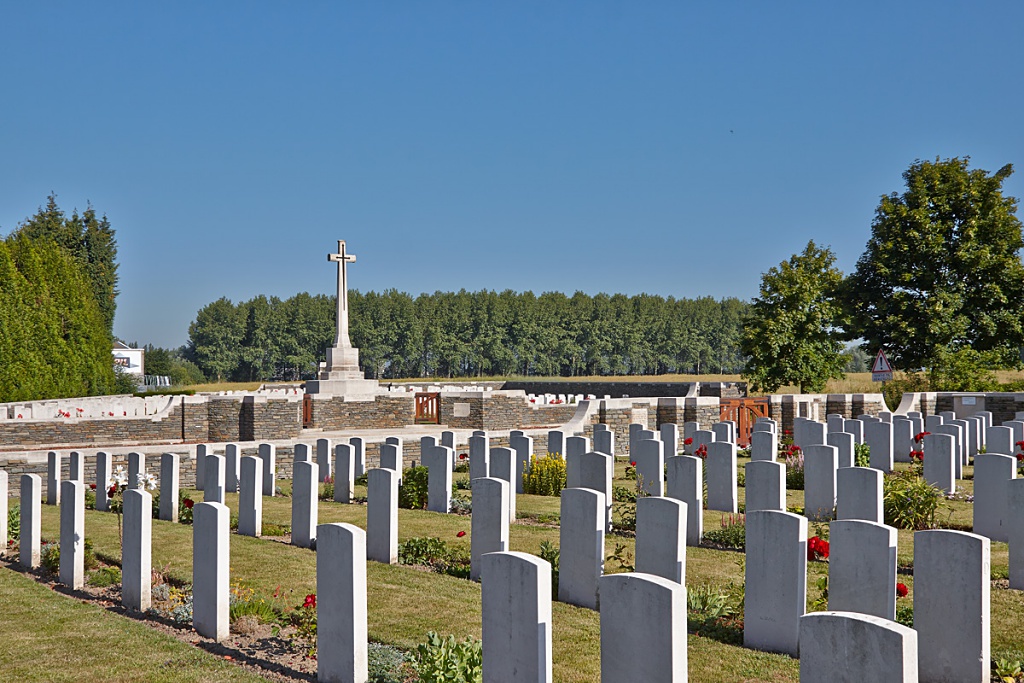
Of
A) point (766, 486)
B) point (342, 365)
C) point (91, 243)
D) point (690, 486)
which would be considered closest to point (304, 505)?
point (690, 486)

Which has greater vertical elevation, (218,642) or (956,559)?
(956,559)

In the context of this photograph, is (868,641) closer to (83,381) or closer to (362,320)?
(83,381)

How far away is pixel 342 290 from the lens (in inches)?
1168

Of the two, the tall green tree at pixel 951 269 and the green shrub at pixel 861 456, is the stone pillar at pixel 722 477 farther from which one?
the tall green tree at pixel 951 269

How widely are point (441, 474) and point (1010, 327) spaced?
26.0 m

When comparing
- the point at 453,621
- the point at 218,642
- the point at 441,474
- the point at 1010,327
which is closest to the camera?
the point at 218,642

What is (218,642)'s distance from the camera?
602 centimetres

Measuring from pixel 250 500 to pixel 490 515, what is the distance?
3759 mm

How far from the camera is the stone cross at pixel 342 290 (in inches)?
1160

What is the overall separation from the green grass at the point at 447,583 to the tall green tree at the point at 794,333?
1856 centimetres

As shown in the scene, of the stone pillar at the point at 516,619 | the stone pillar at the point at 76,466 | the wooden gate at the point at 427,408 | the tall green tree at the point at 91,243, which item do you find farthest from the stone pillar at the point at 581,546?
the tall green tree at the point at 91,243

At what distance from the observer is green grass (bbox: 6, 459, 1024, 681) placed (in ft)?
18.0

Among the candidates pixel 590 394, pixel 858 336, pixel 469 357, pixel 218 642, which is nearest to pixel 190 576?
pixel 218 642

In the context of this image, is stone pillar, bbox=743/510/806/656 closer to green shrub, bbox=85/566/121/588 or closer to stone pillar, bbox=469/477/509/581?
stone pillar, bbox=469/477/509/581
